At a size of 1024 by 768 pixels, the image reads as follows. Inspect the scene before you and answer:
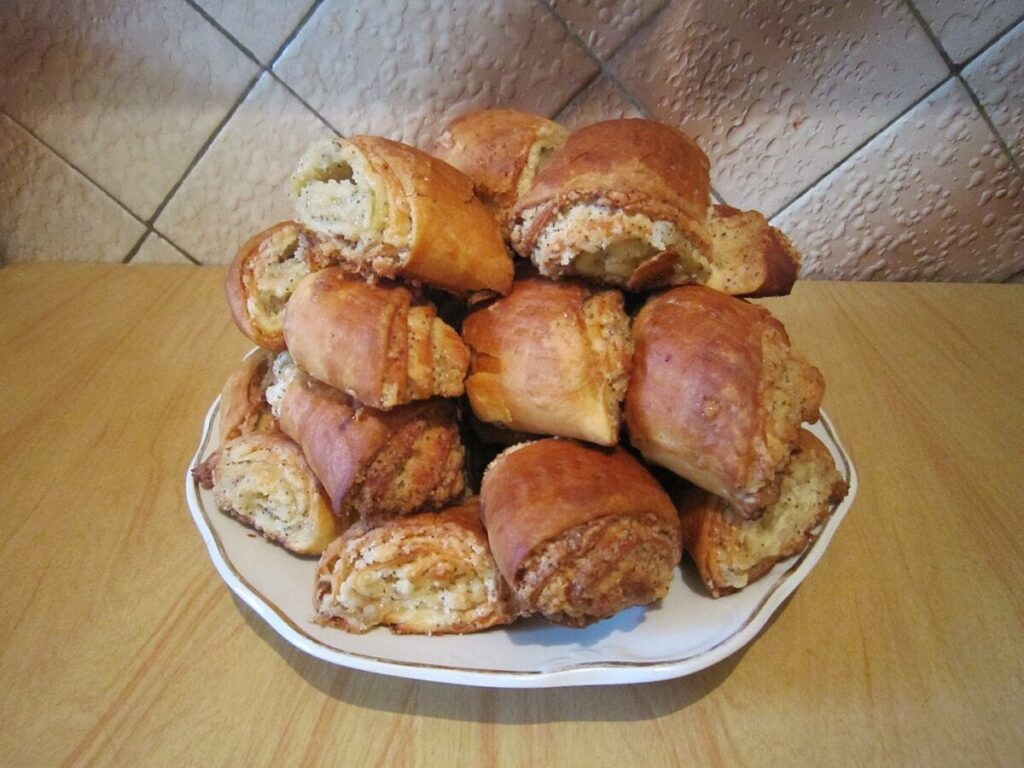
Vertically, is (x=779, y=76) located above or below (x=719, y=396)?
above

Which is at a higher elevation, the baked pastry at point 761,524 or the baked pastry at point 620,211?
the baked pastry at point 620,211

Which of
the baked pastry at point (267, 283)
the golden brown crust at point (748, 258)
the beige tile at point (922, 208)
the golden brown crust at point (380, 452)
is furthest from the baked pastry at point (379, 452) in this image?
the beige tile at point (922, 208)

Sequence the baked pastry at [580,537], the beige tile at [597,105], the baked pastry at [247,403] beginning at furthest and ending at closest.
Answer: the beige tile at [597,105] → the baked pastry at [247,403] → the baked pastry at [580,537]

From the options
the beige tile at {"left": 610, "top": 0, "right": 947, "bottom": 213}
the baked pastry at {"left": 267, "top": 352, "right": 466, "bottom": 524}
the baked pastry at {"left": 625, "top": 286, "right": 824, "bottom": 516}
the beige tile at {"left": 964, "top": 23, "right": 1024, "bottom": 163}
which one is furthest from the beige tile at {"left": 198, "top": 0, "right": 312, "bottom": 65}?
the beige tile at {"left": 964, "top": 23, "right": 1024, "bottom": 163}

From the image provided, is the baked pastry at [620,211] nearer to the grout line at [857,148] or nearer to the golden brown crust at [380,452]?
the golden brown crust at [380,452]

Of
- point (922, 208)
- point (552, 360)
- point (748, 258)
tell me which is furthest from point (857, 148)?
point (552, 360)

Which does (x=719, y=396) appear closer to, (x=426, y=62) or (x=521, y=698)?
(x=521, y=698)

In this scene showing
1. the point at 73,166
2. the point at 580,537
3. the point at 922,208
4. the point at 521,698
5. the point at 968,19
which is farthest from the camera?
the point at 73,166
